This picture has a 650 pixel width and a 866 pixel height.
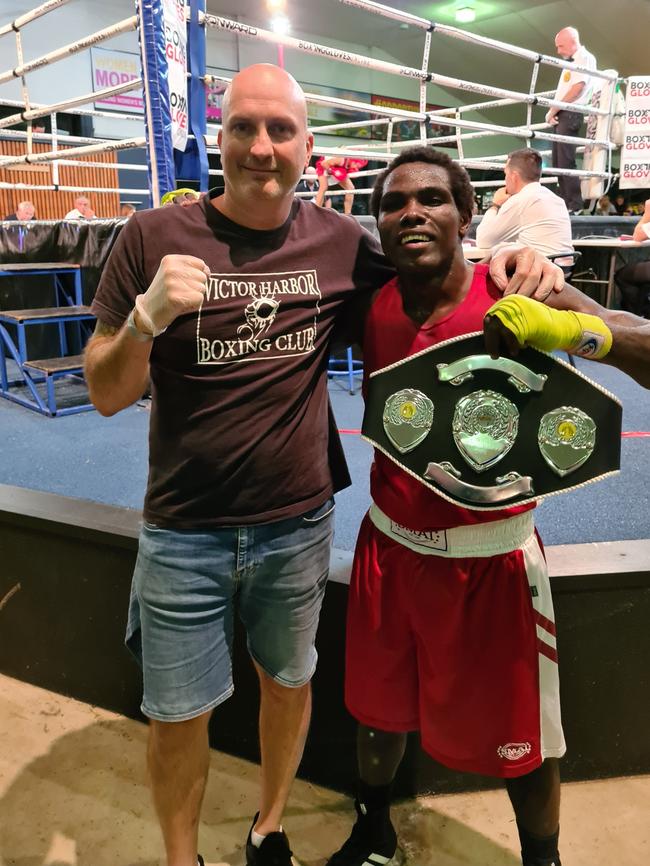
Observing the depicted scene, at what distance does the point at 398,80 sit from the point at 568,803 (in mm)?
14653

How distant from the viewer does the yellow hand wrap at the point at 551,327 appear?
913 millimetres

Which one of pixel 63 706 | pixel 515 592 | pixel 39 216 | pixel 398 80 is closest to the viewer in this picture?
pixel 515 592

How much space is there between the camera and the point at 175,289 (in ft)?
2.95

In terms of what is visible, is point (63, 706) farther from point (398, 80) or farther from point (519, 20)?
point (398, 80)

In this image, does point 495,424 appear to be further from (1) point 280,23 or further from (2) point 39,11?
(1) point 280,23

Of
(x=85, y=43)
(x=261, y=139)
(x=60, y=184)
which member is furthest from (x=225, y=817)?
(x=60, y=184)

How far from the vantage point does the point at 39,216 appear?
10492 mm

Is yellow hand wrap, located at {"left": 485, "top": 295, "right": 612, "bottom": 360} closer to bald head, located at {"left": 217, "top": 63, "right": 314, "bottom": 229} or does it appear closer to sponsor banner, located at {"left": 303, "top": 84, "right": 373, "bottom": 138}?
bald head, located at {"left": 217, "top": 63, "right": 314, "bottom": 229}

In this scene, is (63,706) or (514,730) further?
(63,706)

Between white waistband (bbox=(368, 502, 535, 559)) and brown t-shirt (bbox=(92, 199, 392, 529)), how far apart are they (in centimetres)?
21

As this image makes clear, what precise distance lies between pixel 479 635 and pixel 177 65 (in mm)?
1952

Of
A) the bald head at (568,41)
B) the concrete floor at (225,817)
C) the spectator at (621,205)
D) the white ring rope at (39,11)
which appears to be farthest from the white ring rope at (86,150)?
the spectator at (621,205)

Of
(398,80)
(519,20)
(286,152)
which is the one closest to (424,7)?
(519,20)

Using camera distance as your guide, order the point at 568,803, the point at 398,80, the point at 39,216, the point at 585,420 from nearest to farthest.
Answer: the point at 585,420, the point at 568,803, the point at 39,216, the point at 398,80
